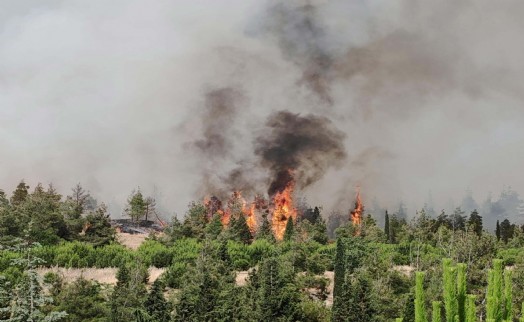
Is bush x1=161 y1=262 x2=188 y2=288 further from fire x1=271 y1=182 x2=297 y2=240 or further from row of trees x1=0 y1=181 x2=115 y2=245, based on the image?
fire x1=271 y1=182 x2=297 y2=240

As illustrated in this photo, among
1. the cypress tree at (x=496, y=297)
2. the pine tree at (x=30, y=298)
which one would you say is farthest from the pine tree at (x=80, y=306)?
the cypress tree at (x=496, y=297)

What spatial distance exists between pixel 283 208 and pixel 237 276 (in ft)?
200

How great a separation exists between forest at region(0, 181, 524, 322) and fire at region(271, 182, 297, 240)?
26.2m

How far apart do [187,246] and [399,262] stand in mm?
23532

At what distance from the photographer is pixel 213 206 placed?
10850 cm

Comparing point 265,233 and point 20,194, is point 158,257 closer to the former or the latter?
point 265,233

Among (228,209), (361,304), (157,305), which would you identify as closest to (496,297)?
(361,304)

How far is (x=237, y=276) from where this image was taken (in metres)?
45.8

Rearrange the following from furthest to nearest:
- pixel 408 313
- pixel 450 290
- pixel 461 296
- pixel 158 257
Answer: pixel 158 257 < pixel 408 313 < pixel 461 296 < pixel 450 290

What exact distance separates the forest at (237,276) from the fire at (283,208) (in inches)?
1033

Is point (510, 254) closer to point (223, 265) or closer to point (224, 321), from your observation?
point (223, 265)

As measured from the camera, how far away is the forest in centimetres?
2041

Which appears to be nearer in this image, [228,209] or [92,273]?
[92,273]

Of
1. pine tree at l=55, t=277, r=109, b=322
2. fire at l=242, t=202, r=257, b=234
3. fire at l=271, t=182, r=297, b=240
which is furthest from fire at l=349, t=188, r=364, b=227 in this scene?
pine tree at l=55, t=277, r=109, b=322
